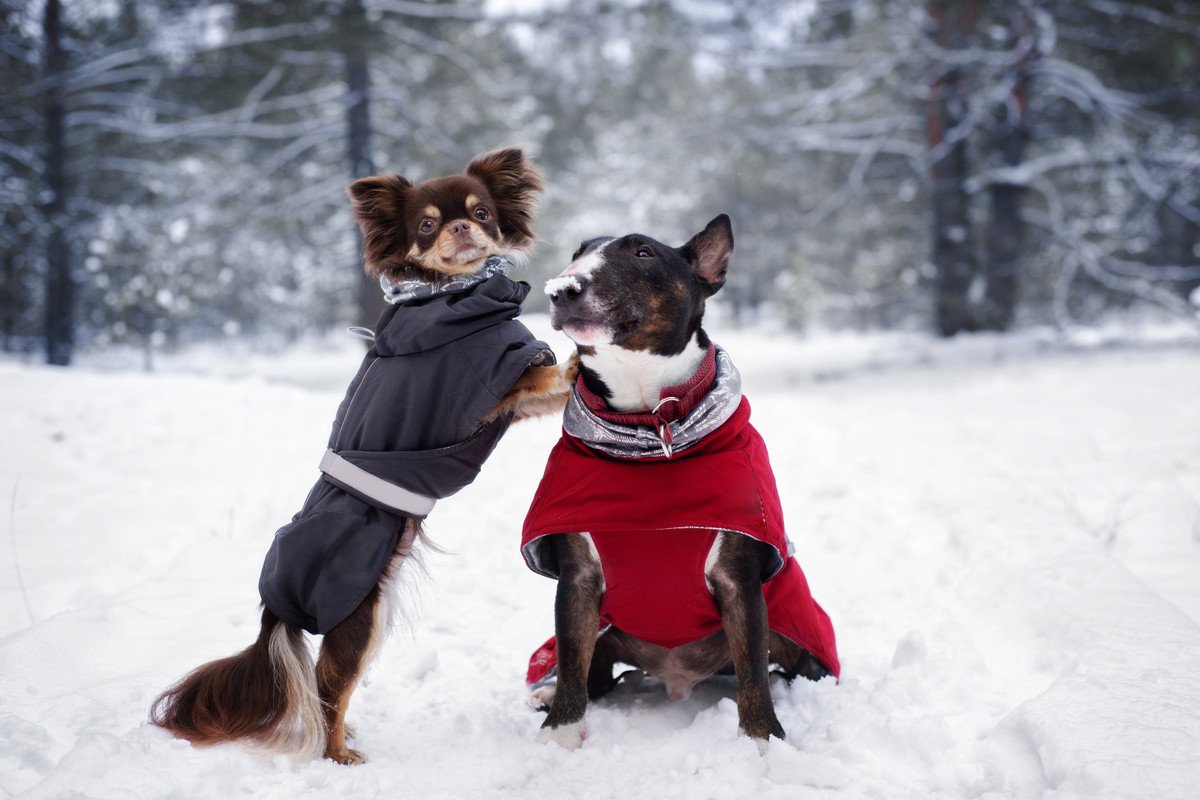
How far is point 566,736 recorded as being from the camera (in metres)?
2.82

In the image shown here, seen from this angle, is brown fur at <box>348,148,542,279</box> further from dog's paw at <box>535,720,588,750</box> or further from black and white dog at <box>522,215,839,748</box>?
dog's paw at <box>535,720,588,750</box>

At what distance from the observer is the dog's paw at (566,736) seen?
9.23 ft

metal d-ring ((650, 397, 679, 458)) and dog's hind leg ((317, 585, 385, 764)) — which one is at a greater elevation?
metal d-ring ((650, 397, 679, 458))

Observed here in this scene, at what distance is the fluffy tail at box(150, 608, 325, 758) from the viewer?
2654mm

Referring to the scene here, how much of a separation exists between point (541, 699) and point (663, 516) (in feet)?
3.26

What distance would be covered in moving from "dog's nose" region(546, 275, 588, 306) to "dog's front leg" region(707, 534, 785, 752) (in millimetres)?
937

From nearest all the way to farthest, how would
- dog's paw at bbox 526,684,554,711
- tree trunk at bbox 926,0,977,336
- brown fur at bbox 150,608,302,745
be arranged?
brown fur at bbox 150,608,302,745
dog's paw at bbox 526,684,554,711
tree trunk at bbox 926,0,977,336

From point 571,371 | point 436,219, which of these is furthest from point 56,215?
point 571,371

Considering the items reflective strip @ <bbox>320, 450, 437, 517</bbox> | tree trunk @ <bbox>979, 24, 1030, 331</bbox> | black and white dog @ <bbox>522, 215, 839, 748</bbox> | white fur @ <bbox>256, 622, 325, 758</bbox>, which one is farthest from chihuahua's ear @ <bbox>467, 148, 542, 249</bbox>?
tree trunk @ <bbox>979, 24, 1030, 331</bbox>

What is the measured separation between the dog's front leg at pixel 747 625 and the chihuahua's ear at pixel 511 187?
157 cm

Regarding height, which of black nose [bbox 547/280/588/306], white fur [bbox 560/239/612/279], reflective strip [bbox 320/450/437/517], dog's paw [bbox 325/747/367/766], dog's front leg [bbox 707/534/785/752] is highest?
white fur [bbox 560/239/612/279]

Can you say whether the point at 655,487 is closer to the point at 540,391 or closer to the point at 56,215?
the point at 540,391

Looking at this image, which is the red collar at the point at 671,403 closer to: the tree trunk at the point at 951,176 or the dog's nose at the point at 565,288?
the dog's nose at the point at 565,288

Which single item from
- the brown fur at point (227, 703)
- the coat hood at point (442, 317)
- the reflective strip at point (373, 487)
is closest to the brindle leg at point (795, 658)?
the reflective strip at point (373, 487)
